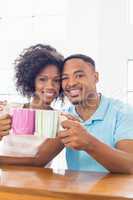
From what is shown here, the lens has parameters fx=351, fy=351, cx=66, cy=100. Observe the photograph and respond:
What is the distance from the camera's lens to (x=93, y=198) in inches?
24.9

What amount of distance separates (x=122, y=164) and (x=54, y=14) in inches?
59.2

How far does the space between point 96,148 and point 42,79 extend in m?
0.50

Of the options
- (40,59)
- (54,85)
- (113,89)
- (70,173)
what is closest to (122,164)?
(70,173)

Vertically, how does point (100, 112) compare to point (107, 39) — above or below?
below

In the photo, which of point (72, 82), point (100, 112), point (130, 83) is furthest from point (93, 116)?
point (130, 83)

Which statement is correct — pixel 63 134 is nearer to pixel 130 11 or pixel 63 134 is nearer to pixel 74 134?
pixel 74 134

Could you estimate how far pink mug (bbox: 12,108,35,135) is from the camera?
82 cm

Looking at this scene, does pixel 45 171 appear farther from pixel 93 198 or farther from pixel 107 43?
pixel 107 43

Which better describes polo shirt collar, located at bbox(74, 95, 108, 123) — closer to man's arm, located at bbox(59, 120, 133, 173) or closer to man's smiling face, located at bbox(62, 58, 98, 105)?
man's smiling face, located at bbox(62, 58, 98, 105)

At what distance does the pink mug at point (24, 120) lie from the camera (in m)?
0.82

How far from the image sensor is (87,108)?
1.21 meters

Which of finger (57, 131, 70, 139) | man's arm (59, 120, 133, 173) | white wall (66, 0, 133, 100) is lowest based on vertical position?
man's arm (59, 120, 133, 173)

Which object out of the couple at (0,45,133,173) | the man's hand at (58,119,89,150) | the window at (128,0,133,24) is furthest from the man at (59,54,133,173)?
the window at (128,0,133,24)

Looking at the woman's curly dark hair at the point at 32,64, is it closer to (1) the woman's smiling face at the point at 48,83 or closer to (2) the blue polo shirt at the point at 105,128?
(1) the woman's smiling face at the point at 48,83
